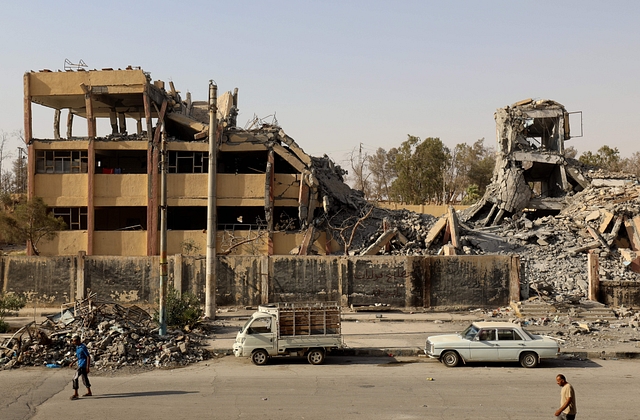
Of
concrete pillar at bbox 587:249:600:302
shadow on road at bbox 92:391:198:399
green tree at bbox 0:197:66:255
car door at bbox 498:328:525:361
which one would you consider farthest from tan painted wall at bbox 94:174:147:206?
car door at bbox 498:328:525:361

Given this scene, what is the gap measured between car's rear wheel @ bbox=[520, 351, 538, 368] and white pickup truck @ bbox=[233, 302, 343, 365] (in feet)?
15.1

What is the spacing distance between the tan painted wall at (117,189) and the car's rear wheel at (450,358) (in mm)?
23709

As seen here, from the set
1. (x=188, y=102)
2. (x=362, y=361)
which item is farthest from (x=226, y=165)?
(x=362, y=361)

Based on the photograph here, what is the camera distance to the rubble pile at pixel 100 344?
1587 cm

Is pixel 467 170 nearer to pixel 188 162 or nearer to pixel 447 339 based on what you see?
pixel 188 162

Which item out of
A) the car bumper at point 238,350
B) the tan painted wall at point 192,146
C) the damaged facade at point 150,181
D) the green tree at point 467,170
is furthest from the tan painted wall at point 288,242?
the green tree at point 467,170

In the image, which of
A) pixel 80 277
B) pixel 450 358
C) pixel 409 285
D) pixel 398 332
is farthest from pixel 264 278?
pixel 450 358

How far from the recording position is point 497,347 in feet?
50.4

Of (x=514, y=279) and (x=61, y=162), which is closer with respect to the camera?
(x=514, y=279)

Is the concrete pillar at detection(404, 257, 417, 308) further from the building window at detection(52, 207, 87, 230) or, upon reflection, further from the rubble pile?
A: the building window at detection(52, 207, 87, 230)

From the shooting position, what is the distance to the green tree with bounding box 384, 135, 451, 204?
61750 mm

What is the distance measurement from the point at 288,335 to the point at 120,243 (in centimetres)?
2176

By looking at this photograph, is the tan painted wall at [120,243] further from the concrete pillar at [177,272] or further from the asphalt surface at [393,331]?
the concrete pillar at [177,272]

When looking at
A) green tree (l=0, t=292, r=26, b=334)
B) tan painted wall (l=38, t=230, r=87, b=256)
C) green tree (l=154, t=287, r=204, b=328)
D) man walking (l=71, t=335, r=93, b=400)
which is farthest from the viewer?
tan painted wall (l=38, t=230, r=87, b=256)
